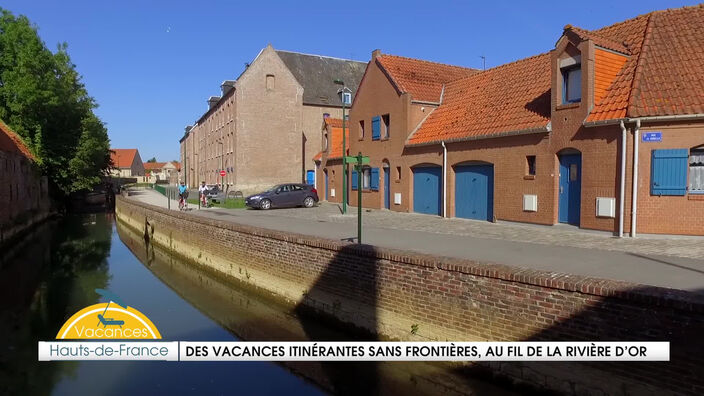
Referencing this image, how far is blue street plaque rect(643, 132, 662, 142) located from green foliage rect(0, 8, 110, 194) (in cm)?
3397

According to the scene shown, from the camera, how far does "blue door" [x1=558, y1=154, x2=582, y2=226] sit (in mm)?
14562

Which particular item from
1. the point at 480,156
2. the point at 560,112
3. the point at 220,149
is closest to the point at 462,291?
the point at 560,112

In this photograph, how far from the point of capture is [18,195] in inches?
952

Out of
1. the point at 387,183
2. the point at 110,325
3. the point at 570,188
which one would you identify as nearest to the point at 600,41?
the point at 570,188

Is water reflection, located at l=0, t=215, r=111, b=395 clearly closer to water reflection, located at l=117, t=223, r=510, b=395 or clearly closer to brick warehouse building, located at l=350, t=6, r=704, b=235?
water reflection, located at l=117, t=223, r=510, b=395

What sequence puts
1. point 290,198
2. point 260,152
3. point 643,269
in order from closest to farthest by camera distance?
point 643,269 → point 290,198 → point 260,152

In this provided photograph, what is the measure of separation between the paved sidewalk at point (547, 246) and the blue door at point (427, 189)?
108 inches

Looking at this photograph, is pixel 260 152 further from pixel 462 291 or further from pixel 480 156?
pixel 462 291

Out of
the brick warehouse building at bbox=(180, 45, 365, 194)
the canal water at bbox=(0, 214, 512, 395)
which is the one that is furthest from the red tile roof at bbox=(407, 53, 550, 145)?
the brick warehouse building at bbox=(180, 45, 365, 194)

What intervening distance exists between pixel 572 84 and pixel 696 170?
14.3 ft

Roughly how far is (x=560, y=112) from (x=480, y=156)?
3.70 meters

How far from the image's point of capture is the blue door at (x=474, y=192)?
58.7 ft

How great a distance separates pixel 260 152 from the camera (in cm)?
4184

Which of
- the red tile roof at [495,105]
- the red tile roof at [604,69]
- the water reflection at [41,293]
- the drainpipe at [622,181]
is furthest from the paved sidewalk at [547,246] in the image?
the water reflection at [41,293]
